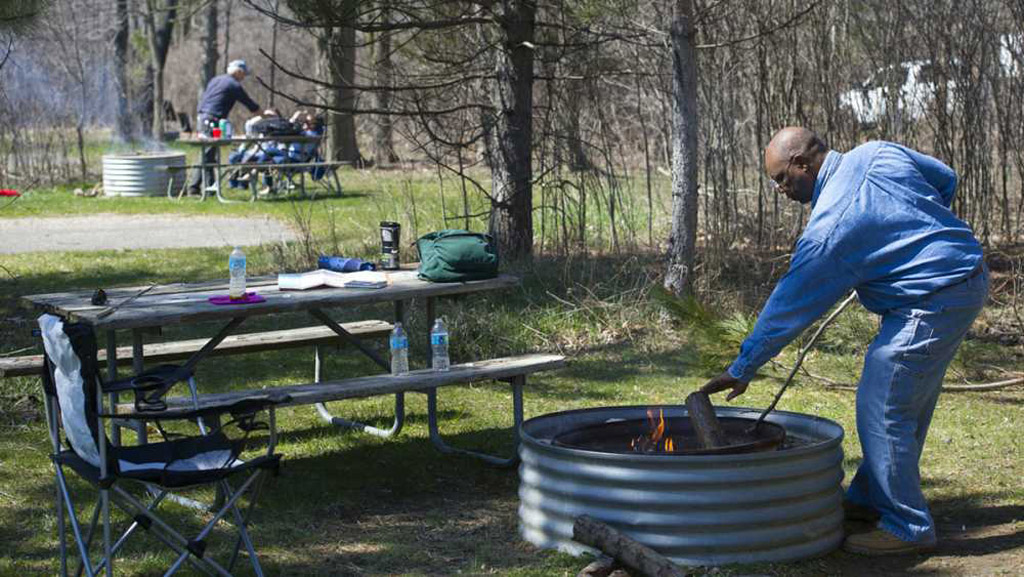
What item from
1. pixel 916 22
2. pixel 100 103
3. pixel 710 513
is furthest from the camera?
pixel 100 103

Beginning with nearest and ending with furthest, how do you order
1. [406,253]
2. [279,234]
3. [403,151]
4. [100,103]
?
[406,253] < [279,234] < [403,151] < [100,103]

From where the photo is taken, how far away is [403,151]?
74.1 feet

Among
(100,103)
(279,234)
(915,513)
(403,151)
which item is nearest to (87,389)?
(915,513)

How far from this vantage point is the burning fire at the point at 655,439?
523cm

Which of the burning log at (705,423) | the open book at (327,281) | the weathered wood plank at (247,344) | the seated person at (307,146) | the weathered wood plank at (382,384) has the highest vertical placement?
the seated person at (307,146)

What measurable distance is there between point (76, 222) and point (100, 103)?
15.9 m

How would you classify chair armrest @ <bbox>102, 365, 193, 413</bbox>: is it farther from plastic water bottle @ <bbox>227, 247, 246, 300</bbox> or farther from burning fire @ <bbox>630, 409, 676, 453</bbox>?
burning fire @ <bbox>630, 409, 676, 453</bbox>

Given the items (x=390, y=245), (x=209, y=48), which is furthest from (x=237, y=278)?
(x=209, y=48)

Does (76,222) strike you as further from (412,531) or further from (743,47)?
(412,531)

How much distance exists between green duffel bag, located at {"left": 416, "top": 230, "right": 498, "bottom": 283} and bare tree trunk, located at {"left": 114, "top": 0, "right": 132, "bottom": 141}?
2120 centimetres

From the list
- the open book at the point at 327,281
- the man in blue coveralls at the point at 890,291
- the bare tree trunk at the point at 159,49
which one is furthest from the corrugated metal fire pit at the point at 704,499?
the bare tree trunk at the point at 159,49

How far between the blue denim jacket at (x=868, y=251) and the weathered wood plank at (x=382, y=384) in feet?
4.95

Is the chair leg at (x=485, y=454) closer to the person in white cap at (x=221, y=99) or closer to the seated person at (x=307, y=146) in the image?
the seated person at (x=307, y=146)

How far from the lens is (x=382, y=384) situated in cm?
559
